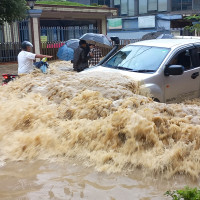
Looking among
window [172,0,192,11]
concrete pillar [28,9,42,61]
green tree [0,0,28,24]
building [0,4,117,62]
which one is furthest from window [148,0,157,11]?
green tree [0,0,28,24]

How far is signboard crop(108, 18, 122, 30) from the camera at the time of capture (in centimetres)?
3300

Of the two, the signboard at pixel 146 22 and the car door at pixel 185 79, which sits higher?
the signboard at pixel 146 22

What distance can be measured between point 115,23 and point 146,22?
4.00m

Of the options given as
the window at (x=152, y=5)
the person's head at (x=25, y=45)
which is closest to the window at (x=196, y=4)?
the window at (x=152, y=5)

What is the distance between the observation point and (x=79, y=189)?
11.9 ft

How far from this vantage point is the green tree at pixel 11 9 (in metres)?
12.7

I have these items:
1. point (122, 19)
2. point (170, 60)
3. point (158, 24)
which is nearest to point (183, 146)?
point (170, 60)

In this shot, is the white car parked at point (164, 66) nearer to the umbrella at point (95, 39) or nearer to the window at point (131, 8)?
the umbrella at point (95, 39)

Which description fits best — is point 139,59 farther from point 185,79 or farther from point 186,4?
point 186,4

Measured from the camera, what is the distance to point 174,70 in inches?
245

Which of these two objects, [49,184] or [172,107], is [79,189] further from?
[172,107]

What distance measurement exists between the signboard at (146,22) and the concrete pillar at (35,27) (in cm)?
1498

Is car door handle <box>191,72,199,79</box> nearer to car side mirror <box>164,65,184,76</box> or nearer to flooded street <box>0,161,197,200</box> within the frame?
car side mirror <box>164,65,184,76</box>

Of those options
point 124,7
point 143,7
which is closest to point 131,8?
point 124,7
